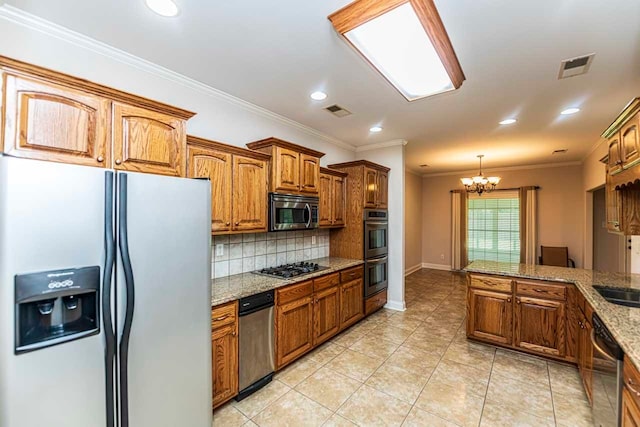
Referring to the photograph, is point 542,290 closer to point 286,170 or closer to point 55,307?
point 286,170

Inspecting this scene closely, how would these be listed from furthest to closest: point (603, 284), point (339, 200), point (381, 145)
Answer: point (381, 145) → point (339, 200) → point (603, 284)

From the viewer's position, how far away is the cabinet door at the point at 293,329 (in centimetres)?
261

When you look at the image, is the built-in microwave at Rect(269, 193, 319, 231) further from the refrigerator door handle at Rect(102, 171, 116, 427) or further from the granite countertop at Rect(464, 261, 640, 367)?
the granite countertop at Rect(464, 261, 640, 367)

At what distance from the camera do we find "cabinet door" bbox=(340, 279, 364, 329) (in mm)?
3492

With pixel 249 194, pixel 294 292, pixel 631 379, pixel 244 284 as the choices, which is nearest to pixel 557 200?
pixel 631 379

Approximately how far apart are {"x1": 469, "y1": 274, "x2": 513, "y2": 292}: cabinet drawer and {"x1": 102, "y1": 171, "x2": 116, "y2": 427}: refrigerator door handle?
341cm

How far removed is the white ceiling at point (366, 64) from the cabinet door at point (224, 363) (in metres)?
2.13

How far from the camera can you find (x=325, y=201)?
12.4 ft

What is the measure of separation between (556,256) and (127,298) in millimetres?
7707

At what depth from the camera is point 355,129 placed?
3926mm

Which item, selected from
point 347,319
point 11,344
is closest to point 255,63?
point 11,344

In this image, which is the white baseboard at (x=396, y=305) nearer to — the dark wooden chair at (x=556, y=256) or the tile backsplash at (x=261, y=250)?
the tile backsplash at (x=261, y=250)

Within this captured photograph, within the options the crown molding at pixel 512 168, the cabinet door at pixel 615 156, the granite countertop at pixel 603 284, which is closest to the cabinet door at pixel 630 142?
the cabinet door at pixel 615 156

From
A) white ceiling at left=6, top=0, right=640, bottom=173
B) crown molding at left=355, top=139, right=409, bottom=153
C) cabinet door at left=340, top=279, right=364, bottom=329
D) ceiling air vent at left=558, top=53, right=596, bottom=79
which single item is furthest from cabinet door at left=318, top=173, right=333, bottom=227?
ceiling air vent at left=558, top=53, right=596, bottom=79
